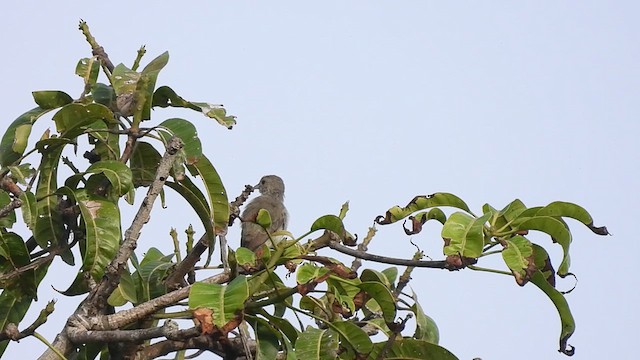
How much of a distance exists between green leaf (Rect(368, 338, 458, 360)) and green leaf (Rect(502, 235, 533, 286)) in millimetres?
520

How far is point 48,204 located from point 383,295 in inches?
59.0

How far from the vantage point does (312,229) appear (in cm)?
360

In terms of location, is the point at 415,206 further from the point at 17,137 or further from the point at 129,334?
the point at 17,137

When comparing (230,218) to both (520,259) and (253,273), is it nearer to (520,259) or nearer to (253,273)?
(253,273)

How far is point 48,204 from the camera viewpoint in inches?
156

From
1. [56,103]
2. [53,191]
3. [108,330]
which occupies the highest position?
[56,103]

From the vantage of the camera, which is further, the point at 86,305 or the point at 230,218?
the point at 230,218

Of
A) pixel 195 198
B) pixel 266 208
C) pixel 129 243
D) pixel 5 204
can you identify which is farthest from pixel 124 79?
pixel 266 208

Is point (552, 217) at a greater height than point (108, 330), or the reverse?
point (552, 217)

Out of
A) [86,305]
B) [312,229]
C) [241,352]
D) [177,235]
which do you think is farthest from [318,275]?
[177,235]

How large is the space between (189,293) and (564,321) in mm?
1401

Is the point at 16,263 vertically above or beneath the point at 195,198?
beneath

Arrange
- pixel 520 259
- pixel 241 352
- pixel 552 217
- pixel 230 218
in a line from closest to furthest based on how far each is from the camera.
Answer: pixel 520 259
pixel 552 217
pixel 241 352
pixel 230 218

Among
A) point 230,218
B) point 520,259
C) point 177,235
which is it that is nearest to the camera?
point 520,259
